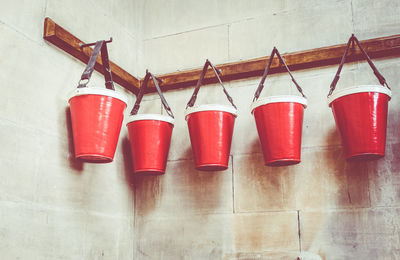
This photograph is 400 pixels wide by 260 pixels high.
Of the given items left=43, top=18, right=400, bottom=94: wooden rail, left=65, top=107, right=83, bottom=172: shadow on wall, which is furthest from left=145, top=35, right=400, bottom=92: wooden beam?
left=65, top=107, right=83, bottom=172: shadow on wall

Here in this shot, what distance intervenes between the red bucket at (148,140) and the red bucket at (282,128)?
0.58 m

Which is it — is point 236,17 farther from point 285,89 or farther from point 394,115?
point 394,115

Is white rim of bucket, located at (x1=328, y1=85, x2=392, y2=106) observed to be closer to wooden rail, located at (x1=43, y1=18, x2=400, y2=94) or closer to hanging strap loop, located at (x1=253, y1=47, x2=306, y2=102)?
hanging strap loop, located at (x1=253, y1=47, x2=306, y2=102)

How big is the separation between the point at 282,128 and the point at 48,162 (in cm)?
116

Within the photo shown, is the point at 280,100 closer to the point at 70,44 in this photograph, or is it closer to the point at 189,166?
the point at 189,166

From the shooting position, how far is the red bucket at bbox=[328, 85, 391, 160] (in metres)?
1.98

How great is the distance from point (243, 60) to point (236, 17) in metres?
0.33

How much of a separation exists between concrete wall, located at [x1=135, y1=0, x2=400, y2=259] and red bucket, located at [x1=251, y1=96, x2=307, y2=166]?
1.21 feet

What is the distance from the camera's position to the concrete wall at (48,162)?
1830mm

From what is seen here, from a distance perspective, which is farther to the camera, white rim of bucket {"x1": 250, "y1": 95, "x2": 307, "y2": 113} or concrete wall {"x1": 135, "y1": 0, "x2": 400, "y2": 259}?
concrete wall {"x1": 135, "y1": 0, "x2": 400, "y2": 259}

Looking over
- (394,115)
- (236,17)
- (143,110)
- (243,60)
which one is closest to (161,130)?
(143,110)

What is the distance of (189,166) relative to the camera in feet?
8.71

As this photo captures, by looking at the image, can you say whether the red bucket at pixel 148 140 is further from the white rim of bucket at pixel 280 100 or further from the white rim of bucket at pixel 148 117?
the white rim of bucket at pixel 280 100

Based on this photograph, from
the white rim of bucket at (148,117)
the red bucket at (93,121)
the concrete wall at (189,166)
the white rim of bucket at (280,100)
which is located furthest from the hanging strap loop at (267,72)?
the red bucket at (93,121)
